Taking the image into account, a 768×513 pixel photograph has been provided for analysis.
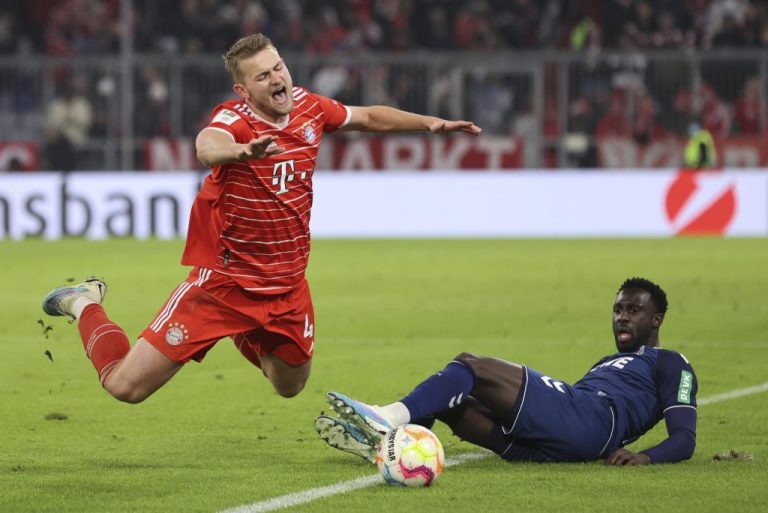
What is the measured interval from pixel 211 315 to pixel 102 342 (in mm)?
641

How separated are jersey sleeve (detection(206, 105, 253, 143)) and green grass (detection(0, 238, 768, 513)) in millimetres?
1482

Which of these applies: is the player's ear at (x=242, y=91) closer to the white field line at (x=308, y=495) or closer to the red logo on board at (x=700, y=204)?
the white field line at (x=308, y=495)

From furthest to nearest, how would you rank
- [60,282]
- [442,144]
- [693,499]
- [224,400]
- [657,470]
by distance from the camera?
[442,144] → [60,282] → [224,400] → [657,470] → [693,499]

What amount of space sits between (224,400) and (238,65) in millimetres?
3053

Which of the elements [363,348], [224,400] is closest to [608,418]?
[224,400]

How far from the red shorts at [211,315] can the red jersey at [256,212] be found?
59mm

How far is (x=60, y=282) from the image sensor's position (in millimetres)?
16547

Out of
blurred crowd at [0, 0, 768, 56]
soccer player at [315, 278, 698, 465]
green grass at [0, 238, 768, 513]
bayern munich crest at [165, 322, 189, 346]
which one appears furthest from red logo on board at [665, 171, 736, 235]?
bayern munich crest at [165, 322, 189, 346]

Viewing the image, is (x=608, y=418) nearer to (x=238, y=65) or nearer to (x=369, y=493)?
(x=369, y=493)

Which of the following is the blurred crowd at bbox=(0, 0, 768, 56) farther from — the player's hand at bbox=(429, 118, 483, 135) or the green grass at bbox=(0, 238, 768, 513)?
the player's hand at bbox=(429, 118, 483, 135)

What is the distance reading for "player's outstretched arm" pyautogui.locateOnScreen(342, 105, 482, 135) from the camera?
24.2 ft

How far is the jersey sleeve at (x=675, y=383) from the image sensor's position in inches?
265

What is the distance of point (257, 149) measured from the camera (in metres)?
6.02

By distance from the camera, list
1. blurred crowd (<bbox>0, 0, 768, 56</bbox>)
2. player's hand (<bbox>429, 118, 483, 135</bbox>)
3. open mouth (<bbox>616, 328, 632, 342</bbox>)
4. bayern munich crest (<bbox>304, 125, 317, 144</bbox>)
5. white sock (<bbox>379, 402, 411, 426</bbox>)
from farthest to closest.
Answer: blurred crowd (<bbox>0, 0, 768, 56</bbox>), player's hand (<bbox>429, 118, 483, 135</bbox>), open mouth (<bbox>616, 328, 632, 342</bbox>), bayern munich crest (<bbox>304, 125, 317, 144</bbox>), white sock (<bbox>379, 402, 411, 426</bbox>)
